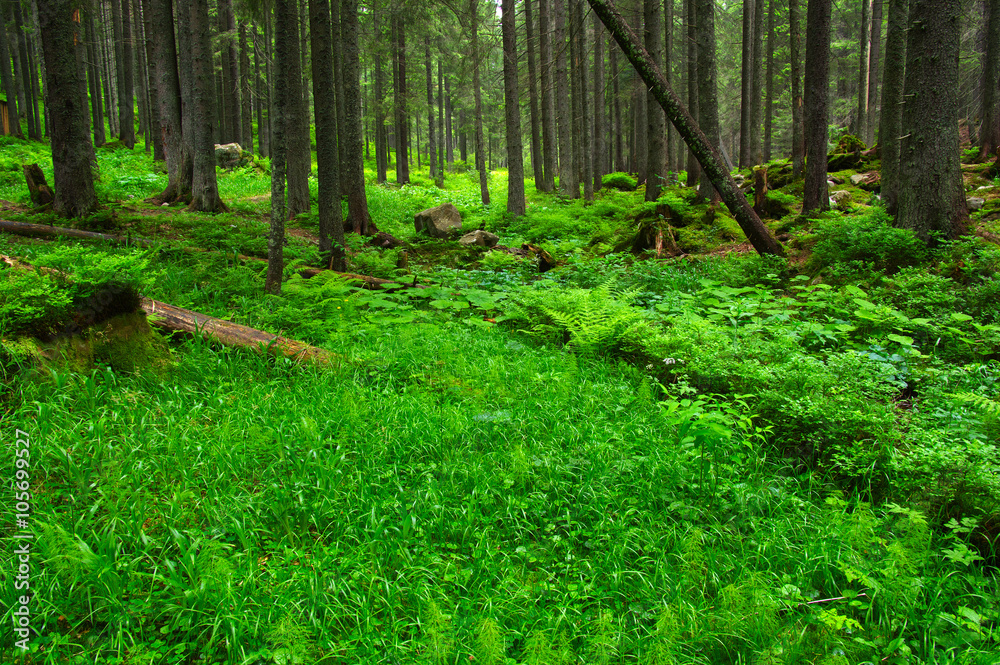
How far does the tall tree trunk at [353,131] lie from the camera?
11.4 metres

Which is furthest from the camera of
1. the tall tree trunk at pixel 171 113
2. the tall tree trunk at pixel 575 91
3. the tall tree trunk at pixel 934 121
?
the tall tree trunk at pixel 575 91

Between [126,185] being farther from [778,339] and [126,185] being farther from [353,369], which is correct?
[778,339]

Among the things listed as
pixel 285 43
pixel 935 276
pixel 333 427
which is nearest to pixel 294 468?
pixel 333 427

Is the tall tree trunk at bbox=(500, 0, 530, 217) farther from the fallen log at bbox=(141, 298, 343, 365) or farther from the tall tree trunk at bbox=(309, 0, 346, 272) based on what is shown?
the fallen log at bbox=(141, 298, 343, 365)

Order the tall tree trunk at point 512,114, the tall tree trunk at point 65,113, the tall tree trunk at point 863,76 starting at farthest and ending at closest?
the tall tree trunk at point 863,76 < the tall tree trunk at point 512,114 < the tall tree trunk at point 65,113

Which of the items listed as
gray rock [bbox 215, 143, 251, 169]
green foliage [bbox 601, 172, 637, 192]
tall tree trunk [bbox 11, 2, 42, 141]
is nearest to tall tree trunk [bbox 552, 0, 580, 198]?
green foliage [bbox 601, 172, 637, 192]

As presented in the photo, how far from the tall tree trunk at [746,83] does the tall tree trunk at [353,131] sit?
14.6 metres

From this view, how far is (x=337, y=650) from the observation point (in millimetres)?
2227

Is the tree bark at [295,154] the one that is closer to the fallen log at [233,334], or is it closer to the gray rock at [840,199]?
the fallen log at [233,334]

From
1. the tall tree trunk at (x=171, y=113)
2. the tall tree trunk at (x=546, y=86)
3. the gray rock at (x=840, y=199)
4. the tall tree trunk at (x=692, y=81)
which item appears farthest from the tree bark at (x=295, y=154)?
the gray rock at (x=840, y=199)

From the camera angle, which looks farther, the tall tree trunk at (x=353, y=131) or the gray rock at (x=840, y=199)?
the tall tree trunk at (x=353, y=131)

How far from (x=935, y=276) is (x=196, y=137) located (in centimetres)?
1382

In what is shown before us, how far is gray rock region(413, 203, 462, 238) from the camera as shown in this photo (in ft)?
42.9

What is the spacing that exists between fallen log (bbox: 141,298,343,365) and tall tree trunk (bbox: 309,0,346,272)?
3510 millimetres
